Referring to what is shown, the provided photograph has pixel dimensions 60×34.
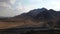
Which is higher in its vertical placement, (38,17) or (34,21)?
(38,17)

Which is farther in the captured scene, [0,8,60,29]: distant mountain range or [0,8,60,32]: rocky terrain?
[0,8,60,29]: distant mountain range

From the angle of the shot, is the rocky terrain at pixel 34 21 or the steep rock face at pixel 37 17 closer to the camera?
the rocky terrain at pixel 34 21

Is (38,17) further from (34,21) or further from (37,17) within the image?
(34,21)

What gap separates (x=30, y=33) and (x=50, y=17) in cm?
137

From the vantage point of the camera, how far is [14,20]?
22.5 feet

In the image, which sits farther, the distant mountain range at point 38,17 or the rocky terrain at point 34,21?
the distant mountain range at point 38,17

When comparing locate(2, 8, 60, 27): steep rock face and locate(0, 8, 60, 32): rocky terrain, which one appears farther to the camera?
locate(2, 8, 60, 27): steep rock face

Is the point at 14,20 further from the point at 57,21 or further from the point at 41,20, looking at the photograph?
the point at 57,21

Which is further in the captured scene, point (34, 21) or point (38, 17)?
point (38, 17)

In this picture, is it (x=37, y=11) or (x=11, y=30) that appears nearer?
(x=11, y=30)

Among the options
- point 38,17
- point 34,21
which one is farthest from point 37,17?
point 34,21

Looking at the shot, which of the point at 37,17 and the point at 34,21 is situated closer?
the point at 34,21

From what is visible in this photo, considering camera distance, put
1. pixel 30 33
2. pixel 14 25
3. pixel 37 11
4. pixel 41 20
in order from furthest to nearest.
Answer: pixel 37 11
pixel 41 20
pixel 14 25
pixel 30 33

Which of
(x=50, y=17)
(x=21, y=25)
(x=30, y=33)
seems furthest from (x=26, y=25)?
(x=50, y=17)
